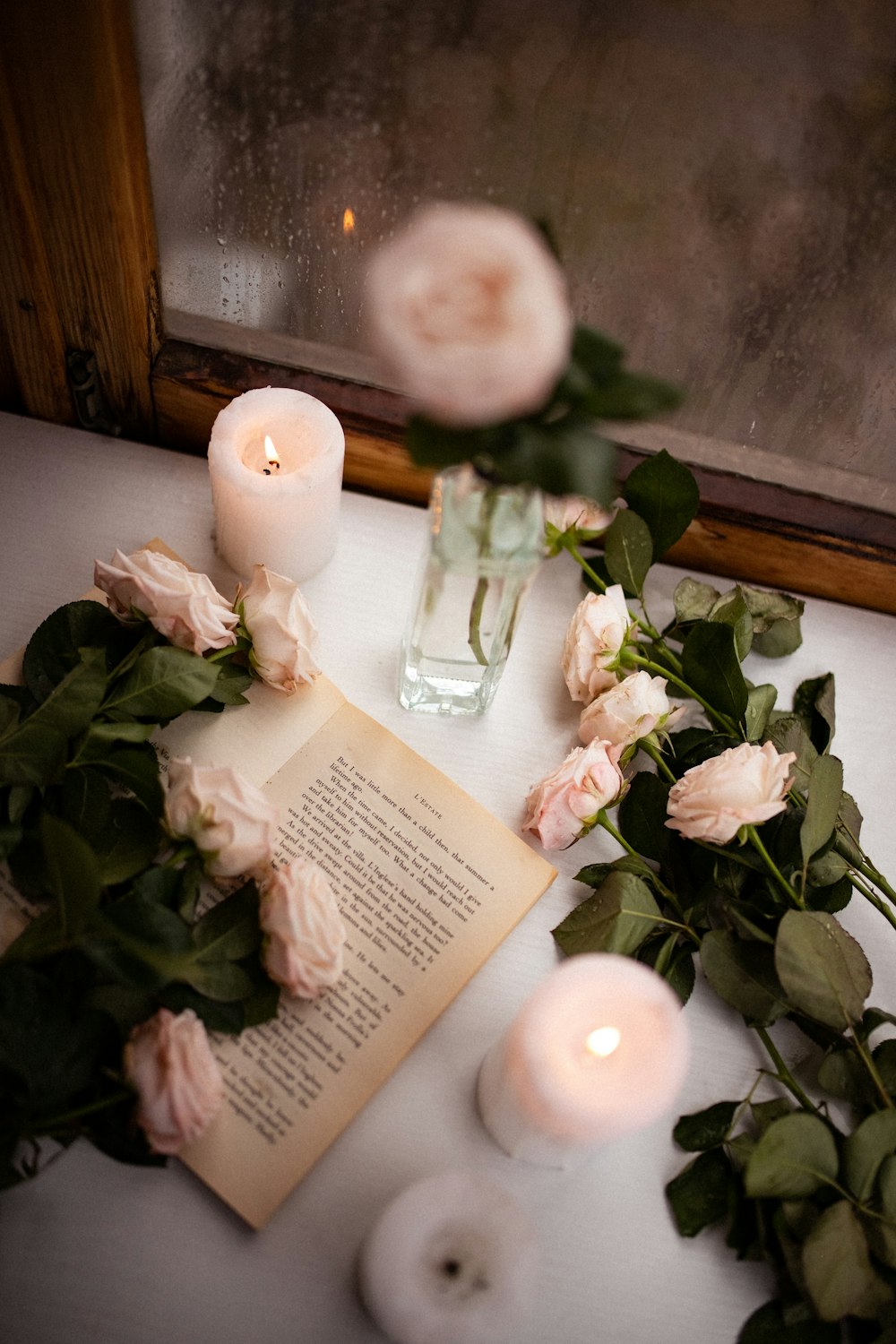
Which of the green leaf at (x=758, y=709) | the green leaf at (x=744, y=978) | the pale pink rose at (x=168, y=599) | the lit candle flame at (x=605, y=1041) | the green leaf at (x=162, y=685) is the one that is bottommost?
the green leaf at (x=744, y=978)

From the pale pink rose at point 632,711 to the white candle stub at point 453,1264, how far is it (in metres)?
0.26

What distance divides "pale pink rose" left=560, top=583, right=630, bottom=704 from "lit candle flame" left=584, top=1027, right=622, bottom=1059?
23 centimetres

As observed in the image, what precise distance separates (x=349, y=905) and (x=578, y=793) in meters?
0.15

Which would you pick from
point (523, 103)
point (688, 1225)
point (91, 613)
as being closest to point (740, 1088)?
point (688, 1225)

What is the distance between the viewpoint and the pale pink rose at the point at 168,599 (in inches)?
21.3

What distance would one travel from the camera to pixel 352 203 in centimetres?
62

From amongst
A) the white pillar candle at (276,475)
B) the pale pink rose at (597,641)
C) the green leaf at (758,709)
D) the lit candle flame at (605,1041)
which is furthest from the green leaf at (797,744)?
the white pillar candle at (276,475)

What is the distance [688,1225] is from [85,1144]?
324 millimetres

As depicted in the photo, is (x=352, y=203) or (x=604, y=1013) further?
(x=352, y=203)

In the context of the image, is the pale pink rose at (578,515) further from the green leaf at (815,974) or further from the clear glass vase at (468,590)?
the green leaf at (815,974)

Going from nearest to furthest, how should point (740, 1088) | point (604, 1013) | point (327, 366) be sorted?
point (604, 1013), point (740, 1088), point (327, 366)

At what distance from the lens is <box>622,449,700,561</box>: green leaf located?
1.99ft

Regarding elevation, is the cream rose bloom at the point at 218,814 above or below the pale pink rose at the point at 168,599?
below

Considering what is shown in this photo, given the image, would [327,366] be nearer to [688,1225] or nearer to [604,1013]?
[604,1013]
